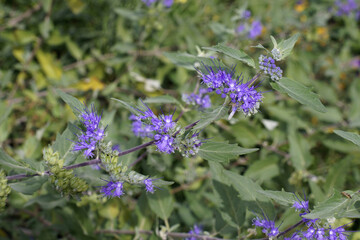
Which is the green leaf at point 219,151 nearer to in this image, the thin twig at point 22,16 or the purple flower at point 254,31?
the purple flower at point 254,31

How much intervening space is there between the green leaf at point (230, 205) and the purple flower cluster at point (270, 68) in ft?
2.68

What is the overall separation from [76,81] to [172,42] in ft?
3.51

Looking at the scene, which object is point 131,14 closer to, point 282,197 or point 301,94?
point 301,94

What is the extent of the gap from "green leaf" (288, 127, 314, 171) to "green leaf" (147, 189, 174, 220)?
3.58 feet

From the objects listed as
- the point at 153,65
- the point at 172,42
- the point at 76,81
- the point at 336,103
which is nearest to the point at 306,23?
the point at 336,103

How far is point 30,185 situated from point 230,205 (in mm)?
1097

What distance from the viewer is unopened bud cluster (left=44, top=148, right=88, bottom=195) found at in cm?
163

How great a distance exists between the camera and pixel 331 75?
403 cm

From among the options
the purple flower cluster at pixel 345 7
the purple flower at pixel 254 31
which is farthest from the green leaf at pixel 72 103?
the purple flower cluster at pixel 345 7

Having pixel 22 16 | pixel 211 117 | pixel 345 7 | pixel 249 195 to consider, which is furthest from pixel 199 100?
pixel 345 7

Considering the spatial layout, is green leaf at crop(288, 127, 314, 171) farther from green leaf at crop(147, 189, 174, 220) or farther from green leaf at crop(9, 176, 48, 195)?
green leaf at crop(9, 176, 48, 195)

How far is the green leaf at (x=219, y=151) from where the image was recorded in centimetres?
147

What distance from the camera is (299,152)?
9.10ft

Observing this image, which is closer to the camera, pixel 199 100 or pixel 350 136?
pixel 350 136
